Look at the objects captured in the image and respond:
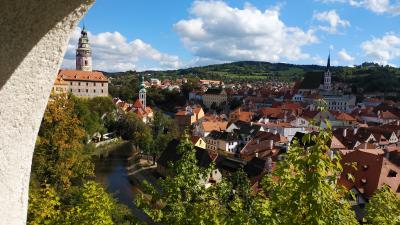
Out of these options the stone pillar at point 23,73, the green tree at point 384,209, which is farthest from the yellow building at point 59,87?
the stone pillar at point 23,73

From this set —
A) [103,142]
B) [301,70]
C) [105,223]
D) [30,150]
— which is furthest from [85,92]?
[301,70]

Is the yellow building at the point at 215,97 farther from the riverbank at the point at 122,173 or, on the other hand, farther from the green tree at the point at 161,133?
the riverbank at the point at 122,173

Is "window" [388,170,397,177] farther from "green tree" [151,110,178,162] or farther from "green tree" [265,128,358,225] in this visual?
"green tree" [151,110,178,162]

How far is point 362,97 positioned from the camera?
302 ft

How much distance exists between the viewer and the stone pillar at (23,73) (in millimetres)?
2025

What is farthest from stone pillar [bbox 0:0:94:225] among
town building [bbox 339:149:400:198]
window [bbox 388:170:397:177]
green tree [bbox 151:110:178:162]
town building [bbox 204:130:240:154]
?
town building [bbox 204:130:240:154]

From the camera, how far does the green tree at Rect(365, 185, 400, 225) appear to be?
240 inches

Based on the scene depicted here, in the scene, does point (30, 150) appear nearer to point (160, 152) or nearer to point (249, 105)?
point (160, 152)

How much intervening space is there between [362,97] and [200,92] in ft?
129

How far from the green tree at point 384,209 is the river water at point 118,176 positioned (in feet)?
55.1

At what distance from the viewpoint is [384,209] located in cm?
645

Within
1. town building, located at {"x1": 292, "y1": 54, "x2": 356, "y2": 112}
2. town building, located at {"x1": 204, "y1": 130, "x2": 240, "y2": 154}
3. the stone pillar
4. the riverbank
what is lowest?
the riverbank

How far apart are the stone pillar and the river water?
2019cm

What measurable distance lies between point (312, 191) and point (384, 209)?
2694 mm
